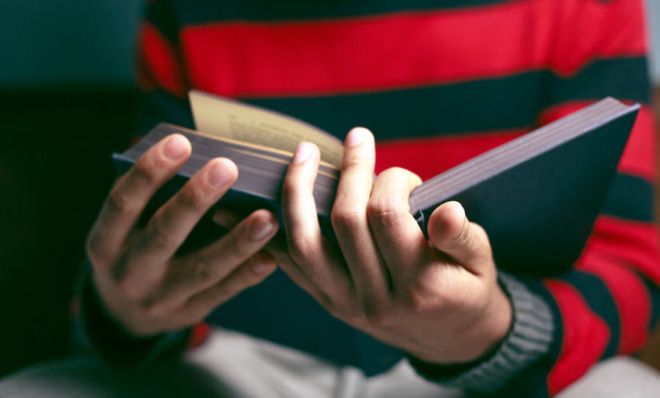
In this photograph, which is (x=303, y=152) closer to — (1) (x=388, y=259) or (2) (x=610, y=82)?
(1) (x=388, y=259)

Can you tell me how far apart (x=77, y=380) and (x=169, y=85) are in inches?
19.0

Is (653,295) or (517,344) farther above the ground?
(517,344)

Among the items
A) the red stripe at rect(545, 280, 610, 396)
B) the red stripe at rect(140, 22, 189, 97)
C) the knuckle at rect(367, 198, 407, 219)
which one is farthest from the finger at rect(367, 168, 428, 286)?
the red stripe at rect(140, 22, 189, 97)

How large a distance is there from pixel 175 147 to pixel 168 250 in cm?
11

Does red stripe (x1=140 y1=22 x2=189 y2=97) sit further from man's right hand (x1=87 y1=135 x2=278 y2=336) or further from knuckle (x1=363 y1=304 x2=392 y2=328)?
knuckle (x1=363 y1=304 x2=392 y2=328)

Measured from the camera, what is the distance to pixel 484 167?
0.42 m

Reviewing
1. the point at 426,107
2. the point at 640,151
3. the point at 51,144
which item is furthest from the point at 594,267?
the point at 51,144

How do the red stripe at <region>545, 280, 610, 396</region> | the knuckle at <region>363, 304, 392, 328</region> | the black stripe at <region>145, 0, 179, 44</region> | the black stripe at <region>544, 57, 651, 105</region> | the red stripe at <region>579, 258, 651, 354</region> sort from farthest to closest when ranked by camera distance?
the black stripe at <region>145, 0, 179, 44</region>, the black stripe at <region>544, 57, 651, 105</region>, the red stripe at <region>579, 258, 651, 354</region>, the red stripe at <region>545, 280, 610, 396</region>, the knuckle at <region>363, 304, 392, 328</region>

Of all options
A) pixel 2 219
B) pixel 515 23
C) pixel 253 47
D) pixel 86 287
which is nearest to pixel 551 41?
pixel 515 23

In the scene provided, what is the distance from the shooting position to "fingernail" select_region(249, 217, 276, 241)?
45cm

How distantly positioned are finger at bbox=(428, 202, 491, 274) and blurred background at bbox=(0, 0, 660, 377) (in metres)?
0.70

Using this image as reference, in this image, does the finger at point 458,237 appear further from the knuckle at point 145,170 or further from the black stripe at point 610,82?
the black stripe at point 610,82

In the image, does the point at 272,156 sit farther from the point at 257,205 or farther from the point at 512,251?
the point at 512,251

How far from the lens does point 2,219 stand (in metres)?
0.88
